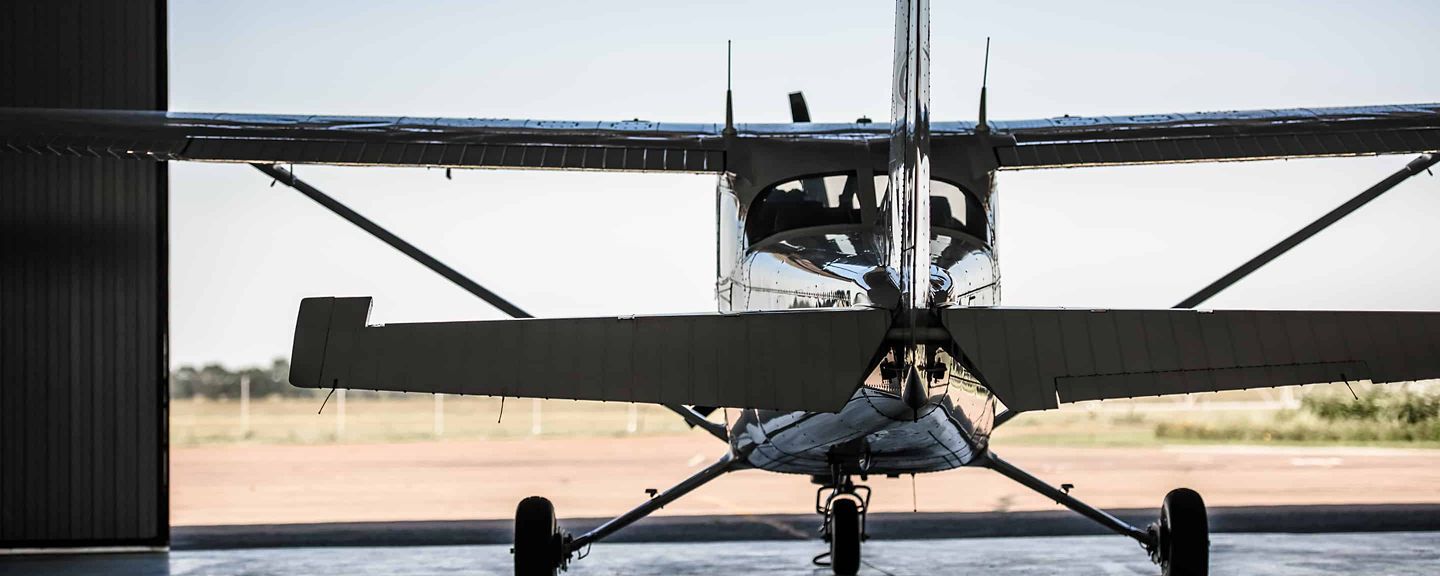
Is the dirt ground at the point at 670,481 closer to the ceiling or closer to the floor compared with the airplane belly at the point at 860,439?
closer to the floor

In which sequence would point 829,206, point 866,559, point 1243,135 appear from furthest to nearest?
point 866,559 → point 1243,135 → point 829,206

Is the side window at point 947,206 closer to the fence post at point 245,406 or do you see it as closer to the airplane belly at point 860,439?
the airplane belly at point 860,439

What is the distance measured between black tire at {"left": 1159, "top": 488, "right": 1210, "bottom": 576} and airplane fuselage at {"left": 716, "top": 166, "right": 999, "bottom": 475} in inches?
41.3

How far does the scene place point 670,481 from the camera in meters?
18.4

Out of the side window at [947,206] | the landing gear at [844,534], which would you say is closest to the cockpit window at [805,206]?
the side window at [947,206]

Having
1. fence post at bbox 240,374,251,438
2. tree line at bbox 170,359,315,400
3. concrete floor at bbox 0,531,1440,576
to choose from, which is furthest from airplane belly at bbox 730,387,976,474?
fence post at bbox 240,374,251,438

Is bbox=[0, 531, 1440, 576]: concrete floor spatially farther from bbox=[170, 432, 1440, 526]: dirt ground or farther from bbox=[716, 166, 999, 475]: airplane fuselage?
bbox=[170, 432, 1440, 526]: dirt ground

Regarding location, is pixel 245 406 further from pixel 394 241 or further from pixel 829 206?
pixel 829 206

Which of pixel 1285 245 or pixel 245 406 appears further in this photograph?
pixel 245 406

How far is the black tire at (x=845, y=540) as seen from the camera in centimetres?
912

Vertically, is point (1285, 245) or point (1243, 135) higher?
point (1243, 135)

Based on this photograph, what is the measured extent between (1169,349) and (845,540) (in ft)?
17.0

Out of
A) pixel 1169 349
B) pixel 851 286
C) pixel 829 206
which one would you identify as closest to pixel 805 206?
pixel 829 206

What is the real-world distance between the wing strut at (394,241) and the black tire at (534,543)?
4.14 feet
